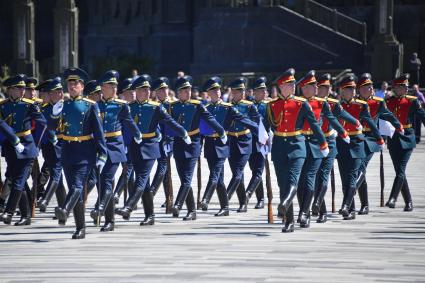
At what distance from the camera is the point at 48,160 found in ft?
64.2

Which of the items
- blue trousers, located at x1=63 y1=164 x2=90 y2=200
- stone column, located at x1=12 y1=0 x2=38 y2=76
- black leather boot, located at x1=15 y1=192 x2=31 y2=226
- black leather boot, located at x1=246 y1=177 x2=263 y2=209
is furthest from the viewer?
stone column, located at x1=12 y1=0 x2=38 y2=76

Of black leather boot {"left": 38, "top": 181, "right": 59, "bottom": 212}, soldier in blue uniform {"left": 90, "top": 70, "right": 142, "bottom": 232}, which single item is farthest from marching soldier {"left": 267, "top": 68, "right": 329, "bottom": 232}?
black leather boot {"left": 38, "top": 181, "right": 59, "bottom": 212}

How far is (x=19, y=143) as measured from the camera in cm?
1736

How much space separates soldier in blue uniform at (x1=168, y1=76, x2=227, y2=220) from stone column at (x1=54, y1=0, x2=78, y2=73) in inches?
1092

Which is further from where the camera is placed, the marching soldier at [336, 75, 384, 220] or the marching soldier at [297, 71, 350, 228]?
the marching soldier at [336, 75, 384, 220]

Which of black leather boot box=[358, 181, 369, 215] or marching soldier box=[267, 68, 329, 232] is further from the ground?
marching soldier box=[267, 68, 329, 232]

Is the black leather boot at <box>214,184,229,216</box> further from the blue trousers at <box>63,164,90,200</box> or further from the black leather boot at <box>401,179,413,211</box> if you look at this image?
the blue trousers at <box>63,164,90,200</box>

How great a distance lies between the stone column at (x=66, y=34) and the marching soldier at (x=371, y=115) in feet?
90.8

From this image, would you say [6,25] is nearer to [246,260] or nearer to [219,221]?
[219,221]

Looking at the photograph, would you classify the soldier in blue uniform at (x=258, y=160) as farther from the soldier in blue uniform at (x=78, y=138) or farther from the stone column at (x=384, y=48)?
the stone column at (x=384, y=48)

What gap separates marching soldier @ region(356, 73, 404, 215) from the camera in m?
19.0

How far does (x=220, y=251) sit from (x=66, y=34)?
32725mm

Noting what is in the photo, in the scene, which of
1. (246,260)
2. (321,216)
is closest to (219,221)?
(321,216)

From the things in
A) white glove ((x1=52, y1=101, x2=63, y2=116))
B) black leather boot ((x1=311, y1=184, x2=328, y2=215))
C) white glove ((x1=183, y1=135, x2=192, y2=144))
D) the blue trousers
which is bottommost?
black leather boot ((x1=311, y1=184, x2=328, y2=215))
